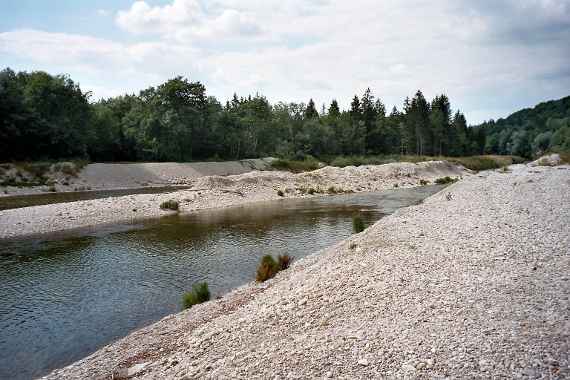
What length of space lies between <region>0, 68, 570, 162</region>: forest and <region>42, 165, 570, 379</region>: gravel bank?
2166 inches

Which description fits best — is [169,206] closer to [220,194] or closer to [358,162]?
[220,194]

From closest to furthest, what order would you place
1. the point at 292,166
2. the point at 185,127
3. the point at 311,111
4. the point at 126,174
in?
the point at 126,174 → the point at 185,127 → the point at 292,166 → the point at 311,111

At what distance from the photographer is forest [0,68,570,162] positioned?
191 ft

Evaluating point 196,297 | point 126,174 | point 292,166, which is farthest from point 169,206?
point 292,166

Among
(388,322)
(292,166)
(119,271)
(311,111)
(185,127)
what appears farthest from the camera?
(311,111)

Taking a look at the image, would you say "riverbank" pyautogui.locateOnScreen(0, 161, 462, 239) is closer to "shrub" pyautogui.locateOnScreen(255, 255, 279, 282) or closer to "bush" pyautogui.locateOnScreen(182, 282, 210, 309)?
"bush" pyautogui.locateOnScreen(182, 282, 210, 309)

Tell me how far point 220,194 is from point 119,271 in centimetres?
2305

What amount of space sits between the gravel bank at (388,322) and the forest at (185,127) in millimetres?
55021

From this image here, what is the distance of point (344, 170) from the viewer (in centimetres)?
5609

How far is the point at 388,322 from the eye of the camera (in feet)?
28.7

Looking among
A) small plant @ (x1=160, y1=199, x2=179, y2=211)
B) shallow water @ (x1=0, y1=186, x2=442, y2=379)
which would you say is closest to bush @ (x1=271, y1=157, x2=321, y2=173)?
small plant @ (x1=160, y1=199, x2=179, y2=211)

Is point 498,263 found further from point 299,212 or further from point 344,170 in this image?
point 344,170

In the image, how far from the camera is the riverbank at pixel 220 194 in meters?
28.6

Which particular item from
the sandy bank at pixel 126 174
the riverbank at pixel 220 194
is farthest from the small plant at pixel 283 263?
the sandy bank at pixel 126 174
